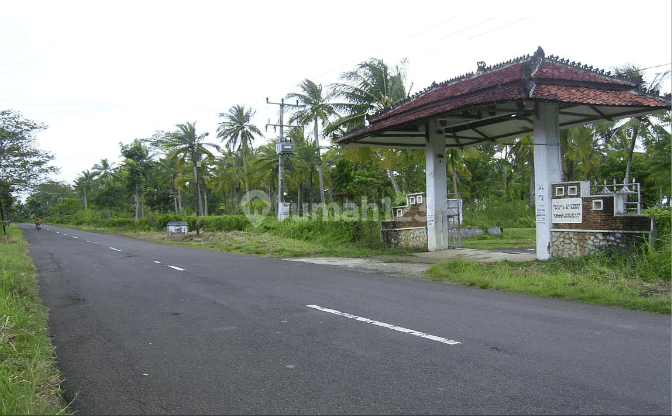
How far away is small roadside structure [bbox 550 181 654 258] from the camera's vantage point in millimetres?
11070

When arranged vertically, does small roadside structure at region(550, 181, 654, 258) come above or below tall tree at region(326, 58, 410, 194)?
below

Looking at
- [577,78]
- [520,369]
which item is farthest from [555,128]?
[520,369]

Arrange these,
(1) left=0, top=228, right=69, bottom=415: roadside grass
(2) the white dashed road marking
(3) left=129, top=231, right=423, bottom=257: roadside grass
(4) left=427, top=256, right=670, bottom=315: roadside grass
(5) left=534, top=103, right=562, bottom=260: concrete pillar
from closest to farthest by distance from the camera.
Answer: (1) left=0, top=228, right=69, bottom=415: roadside grass → (2) the white dashed road marking → (4) left=427, top=256, right=670, bottom=315: roadside grass → (5) left=534, top=103, right=562, bottom=260: concrete pillar → (3) left=129, top=231, right=423, bottom=257: roadside grass

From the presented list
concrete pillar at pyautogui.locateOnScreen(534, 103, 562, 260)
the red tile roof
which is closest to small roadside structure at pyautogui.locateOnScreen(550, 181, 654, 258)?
concrete pillar at pyautogui.locateOnScreen(534, 103, 562, 260)

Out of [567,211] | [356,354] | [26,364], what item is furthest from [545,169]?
[26,364]

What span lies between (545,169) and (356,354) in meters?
9.43

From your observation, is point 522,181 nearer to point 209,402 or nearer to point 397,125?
point 397,125

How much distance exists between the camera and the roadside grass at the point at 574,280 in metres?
8.22

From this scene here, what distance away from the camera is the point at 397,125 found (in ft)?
49.9

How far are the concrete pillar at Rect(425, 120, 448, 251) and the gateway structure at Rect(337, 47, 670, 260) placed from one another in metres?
0.03

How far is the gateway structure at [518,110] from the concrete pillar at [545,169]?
2cm

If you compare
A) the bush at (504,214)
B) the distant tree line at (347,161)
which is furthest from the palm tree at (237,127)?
the bush at (504,214)

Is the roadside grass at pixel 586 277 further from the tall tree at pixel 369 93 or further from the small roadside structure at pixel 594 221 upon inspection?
the tall tree at pixel 369 93

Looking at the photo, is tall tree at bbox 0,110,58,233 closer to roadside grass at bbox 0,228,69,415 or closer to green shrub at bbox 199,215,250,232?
green shrub at bbox 199,215,250,232
